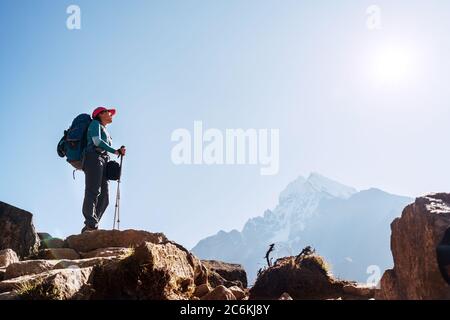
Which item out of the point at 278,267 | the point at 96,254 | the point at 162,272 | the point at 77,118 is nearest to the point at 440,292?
the point at 162,272

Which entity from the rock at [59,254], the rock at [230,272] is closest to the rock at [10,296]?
the rock at [59,254]

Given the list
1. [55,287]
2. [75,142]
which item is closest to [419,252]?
[55,287]

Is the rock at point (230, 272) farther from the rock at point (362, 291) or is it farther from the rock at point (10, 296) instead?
the rock at point (10, 296)

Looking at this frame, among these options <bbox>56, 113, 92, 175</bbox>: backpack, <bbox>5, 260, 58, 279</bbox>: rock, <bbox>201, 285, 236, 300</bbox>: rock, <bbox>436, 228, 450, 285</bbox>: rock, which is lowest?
<bbox>201, 285, 236, 300</bbox>: rock

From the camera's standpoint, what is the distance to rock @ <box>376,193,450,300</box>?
4.36 m

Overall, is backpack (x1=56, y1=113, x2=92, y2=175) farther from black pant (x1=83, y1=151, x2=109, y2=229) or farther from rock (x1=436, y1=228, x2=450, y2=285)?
rock (x1=436, y1=228, x2=450, y2=285)

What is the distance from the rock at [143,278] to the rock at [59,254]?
3.89 m

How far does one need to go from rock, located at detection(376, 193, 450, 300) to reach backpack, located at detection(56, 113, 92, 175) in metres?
8.41

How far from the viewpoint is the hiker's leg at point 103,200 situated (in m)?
11.5

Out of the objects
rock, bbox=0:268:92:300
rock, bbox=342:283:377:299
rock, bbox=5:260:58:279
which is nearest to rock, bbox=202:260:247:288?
rock, bbox=342:283:377:299

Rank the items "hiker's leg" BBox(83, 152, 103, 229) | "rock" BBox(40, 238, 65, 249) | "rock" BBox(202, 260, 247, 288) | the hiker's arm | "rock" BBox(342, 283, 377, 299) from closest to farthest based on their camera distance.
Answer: "rock" BBox(342, 283, 377, 299) < "rock" BBox(40, 238, 65, 249) < "rock" BBox(202, 260, 247, 288) < "hiker's leg" BBox(83, 152, 103, 229) < the hiker's arm

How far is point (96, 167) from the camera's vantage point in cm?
1100

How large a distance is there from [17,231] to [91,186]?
1.96m
